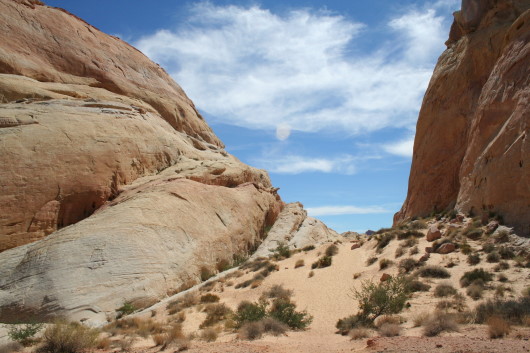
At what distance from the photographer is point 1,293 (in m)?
16.2

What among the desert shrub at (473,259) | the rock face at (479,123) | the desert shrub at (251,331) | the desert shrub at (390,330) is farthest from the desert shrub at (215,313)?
the rock face at (479,123)

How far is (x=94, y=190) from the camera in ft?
74.2

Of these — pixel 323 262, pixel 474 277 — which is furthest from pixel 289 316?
pixel 323 262

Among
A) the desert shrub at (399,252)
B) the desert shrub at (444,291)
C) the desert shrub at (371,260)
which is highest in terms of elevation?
the desert shrub at (399,252)

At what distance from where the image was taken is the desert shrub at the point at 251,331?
Answer: 11559mm

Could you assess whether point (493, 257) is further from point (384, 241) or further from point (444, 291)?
point (384, 241)

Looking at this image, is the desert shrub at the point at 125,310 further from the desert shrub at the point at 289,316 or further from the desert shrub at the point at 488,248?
the desert shrub at the point at 488,248

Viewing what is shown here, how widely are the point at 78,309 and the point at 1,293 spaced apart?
142 inches

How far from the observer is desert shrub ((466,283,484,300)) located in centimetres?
1256

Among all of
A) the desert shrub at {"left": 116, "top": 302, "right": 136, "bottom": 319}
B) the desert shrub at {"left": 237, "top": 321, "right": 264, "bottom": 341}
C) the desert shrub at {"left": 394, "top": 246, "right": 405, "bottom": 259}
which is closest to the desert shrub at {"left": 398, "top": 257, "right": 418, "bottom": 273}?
the desert shrub at {"left": 394, "top": 246, "right": 405, "bottom": 259}

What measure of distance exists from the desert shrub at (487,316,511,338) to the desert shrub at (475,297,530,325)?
2.00 feet

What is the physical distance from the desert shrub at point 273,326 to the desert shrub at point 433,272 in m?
6.01

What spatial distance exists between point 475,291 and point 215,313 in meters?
8.26

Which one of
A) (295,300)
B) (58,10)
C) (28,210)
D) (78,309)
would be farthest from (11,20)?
(295,300)
